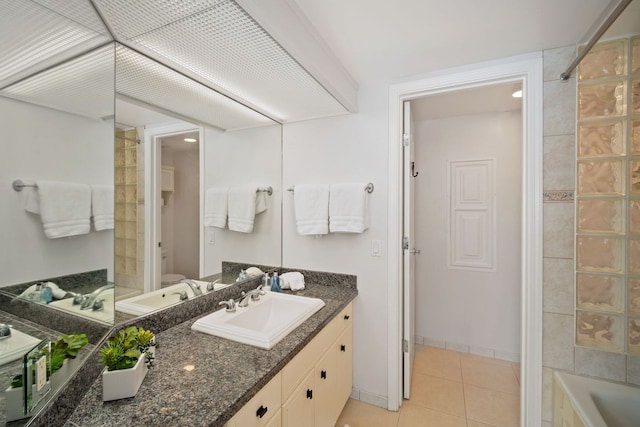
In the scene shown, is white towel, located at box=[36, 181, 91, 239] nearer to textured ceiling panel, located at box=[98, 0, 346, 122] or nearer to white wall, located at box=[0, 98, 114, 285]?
white wall, located at box=[0, 98, 114, 285]

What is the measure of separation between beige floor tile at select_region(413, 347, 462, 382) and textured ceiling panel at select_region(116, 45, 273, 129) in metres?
2.55

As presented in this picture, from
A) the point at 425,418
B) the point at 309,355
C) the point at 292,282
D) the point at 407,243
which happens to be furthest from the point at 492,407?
the point at 292,282

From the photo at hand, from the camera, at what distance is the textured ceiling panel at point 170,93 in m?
1.22

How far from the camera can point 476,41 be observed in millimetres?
1509

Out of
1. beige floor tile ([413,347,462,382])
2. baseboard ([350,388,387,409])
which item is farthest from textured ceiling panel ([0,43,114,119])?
beige floor tile ([413,347,462,382])

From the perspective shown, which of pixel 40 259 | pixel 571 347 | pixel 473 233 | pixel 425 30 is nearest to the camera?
pixel 40 259

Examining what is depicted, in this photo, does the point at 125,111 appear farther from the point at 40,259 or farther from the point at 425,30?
the point at 425,30

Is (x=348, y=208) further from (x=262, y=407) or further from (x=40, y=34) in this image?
(x=40, y=34)

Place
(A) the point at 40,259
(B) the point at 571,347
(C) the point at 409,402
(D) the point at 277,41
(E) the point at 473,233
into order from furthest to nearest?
(E) the point at 473,233
(C) the point at 409,402
(B) the point at 571,347
(D) the point at 277,41
(A) the point at 40,259

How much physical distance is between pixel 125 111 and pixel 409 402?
98.1 inches

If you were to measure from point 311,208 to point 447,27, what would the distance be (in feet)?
4.31

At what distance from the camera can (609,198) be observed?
1378mm

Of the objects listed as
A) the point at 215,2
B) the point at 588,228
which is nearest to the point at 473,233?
the point at 588,228

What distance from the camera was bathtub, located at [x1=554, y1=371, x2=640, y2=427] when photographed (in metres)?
1.34
